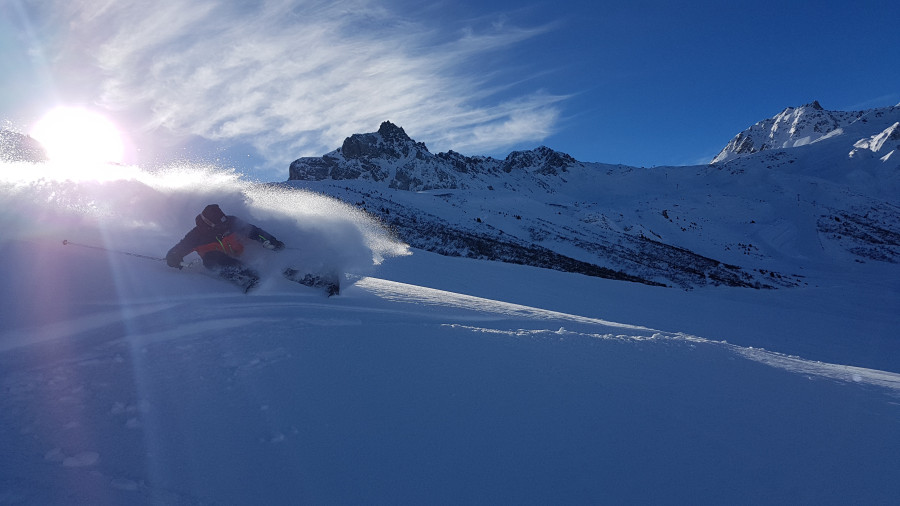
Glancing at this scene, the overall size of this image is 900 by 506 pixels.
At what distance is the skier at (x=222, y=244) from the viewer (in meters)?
7.86

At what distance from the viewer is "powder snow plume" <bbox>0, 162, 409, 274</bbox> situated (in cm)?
849

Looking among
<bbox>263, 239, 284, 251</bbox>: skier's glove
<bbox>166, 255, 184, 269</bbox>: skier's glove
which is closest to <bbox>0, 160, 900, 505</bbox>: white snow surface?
<bbox>166, 255, 184, 269</bbox>: skier's glove

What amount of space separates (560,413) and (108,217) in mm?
10934

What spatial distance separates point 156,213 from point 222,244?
4.18m

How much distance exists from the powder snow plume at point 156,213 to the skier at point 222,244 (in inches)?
13.5

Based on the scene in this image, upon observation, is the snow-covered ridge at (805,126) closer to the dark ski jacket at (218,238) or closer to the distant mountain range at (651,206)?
the distant mountain range at (651,206)

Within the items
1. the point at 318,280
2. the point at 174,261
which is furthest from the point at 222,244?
the point at 318,280

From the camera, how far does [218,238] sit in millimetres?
8367

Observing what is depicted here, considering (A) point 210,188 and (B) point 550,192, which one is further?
(B) point 550,192

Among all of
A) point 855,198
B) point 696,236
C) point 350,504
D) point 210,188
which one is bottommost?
point 350,504

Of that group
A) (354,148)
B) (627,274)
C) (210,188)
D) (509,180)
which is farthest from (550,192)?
(210,188)

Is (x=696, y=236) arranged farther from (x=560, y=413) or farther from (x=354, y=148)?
(x=354, y=148)

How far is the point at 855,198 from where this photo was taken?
78062mm

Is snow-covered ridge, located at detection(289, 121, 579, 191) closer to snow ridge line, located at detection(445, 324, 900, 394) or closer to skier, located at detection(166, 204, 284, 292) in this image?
skier, located at detection(166, 204, 284, 292)
